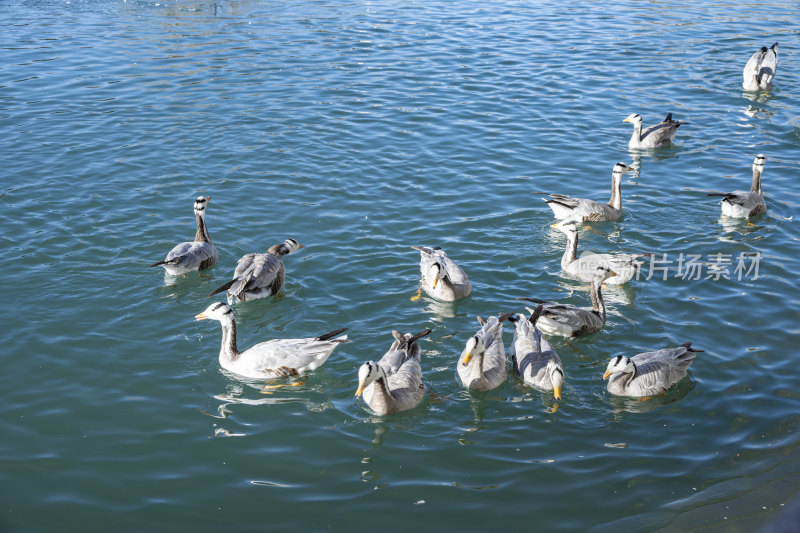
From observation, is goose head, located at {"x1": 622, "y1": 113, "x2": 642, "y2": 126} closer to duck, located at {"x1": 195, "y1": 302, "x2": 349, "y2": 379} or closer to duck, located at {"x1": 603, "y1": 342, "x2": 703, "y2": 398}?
duck, located at {"x1": 603, "y1": 342, "x2": 703, "y2": 398}

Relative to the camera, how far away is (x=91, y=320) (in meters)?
13.1

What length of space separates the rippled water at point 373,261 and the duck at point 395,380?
9.8 inches

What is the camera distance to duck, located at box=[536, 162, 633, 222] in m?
16.5

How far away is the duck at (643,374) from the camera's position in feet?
36.4

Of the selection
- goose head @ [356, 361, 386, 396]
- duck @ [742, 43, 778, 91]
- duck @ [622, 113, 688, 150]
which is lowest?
goose head @ [356, 361, 386, 396]

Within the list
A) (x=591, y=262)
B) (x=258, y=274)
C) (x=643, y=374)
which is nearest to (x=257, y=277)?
(x=258, y=274)

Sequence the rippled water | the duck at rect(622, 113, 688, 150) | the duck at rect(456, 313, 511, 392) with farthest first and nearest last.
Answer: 1. the duck at rect(622, 113, 688, 150)
2. the duck at rect(456, 313, 511, 392)
3. the rippled water

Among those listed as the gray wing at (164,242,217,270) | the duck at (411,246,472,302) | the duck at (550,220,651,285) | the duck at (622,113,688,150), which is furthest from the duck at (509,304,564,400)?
the duck at (622,113,688,150)

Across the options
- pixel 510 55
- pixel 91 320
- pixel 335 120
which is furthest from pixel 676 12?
pixel 91 320

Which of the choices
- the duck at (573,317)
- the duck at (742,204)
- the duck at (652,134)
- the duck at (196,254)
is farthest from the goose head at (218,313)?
the duck at (652,134)

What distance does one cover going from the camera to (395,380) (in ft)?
36.3

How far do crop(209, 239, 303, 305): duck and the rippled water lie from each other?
1.08 feet

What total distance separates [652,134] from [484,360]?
10.8 meters

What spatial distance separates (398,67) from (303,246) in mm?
12086
